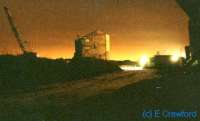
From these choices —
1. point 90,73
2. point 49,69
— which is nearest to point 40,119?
point 90,73

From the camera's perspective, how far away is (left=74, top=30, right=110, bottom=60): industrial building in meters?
94.3

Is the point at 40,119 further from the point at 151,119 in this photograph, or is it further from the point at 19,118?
the point at 151,119

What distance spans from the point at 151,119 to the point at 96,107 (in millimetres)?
4696

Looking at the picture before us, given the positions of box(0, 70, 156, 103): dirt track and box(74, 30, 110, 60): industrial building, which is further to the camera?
box(74, 30, 110, 60): industrial building

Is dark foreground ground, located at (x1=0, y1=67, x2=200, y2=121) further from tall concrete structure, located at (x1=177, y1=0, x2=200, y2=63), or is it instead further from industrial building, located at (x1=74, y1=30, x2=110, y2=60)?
industrial building, located at (x1=74, y1=30, x2=110, y2=60)

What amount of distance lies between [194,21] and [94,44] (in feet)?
194

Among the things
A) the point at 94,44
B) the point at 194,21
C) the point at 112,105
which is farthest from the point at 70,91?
the point at 94,44

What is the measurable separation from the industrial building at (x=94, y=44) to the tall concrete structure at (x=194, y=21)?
53296mm

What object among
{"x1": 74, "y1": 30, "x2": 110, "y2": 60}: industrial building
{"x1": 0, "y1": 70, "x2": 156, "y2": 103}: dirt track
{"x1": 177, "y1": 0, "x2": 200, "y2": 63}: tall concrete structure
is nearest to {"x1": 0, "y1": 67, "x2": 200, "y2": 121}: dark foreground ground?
{"x1": 0, "y1": 70, "x2": 156, "y2": 103}: dirt track

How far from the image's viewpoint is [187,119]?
1669 cm

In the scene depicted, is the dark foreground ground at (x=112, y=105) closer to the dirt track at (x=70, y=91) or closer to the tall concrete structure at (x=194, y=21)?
the dirt track at (x=70, y=91)

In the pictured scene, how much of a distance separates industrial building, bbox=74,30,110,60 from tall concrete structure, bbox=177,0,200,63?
53296 mm

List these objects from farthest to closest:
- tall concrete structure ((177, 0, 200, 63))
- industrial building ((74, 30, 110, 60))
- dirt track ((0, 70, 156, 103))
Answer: industrial building ((74, 30, 110, 60)), tall concrete structure ((177, 0, 200, 63)), dirt track ((0, 70, 156, 103))

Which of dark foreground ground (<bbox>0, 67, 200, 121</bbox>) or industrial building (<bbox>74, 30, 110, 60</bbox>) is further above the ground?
industrial building (<bbox>74, 30, 110, 60</bbox>)
